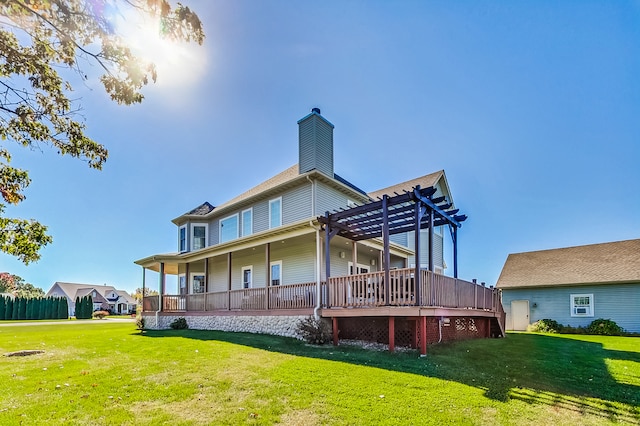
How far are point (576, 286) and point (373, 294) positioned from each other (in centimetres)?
1747

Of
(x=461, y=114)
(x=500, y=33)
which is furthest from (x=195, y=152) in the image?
(x=500, y=33)

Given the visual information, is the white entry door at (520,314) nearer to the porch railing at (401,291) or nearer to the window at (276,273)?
the porch railing at (401,291)

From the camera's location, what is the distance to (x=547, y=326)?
21281 mm

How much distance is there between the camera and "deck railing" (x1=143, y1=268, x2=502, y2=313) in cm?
927

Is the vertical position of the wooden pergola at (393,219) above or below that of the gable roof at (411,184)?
below

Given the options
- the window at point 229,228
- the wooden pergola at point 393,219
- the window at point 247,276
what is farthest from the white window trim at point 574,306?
the window at point 229,228

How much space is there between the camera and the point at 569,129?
54.0 feet

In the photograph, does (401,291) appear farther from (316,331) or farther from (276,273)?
(276,273)

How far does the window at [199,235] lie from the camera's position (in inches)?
806

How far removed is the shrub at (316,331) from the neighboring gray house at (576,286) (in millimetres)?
16995

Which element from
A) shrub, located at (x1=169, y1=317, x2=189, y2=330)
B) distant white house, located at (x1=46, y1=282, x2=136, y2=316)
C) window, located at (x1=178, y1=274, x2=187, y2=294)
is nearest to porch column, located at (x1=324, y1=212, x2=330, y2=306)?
shrub, located at (x1=169, y1=317, x2=189, y2=330)

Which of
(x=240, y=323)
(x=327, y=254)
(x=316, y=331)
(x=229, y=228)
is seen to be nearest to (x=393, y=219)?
(x=327, y=254)

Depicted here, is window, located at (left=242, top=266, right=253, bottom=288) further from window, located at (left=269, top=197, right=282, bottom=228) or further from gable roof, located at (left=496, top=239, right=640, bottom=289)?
gable roof, located at (left=496, top=239, right=640, bottom=289)

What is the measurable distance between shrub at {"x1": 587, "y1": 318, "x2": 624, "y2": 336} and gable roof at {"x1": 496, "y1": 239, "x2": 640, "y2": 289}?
2026 mm
